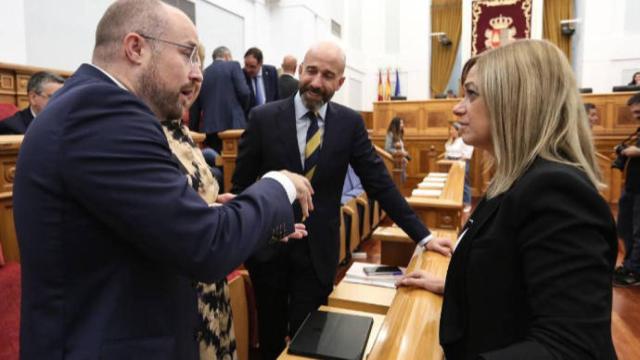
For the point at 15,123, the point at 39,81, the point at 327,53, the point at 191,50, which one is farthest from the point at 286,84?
the point at 191,50

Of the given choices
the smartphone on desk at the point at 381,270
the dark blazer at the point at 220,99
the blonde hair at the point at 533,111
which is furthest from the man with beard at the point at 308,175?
the dark blazer at the point at 220,99

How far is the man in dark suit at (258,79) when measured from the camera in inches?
179

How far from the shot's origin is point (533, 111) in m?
0.93

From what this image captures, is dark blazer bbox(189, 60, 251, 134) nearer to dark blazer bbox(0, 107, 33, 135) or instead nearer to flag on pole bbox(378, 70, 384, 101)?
dark blazer bbox(0, 107, 33, 135)

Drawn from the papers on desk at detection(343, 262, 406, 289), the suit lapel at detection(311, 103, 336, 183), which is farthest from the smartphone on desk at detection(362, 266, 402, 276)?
the suit lapel at detection(311, 103, 336, 183)

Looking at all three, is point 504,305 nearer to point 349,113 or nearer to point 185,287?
point 185,287

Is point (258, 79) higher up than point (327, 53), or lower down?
higher up

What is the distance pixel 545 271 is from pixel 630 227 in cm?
386

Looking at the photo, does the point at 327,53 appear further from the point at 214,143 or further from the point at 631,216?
the point at 631,216

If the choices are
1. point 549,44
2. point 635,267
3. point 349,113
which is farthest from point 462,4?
point 549,44

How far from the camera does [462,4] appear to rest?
1133cm

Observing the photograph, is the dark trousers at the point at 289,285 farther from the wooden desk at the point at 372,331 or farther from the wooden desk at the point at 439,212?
the wooden desk at the point at 439,212

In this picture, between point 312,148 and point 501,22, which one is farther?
point 501,22

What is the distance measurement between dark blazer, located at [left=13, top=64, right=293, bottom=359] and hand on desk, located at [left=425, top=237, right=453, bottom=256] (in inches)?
38.2
